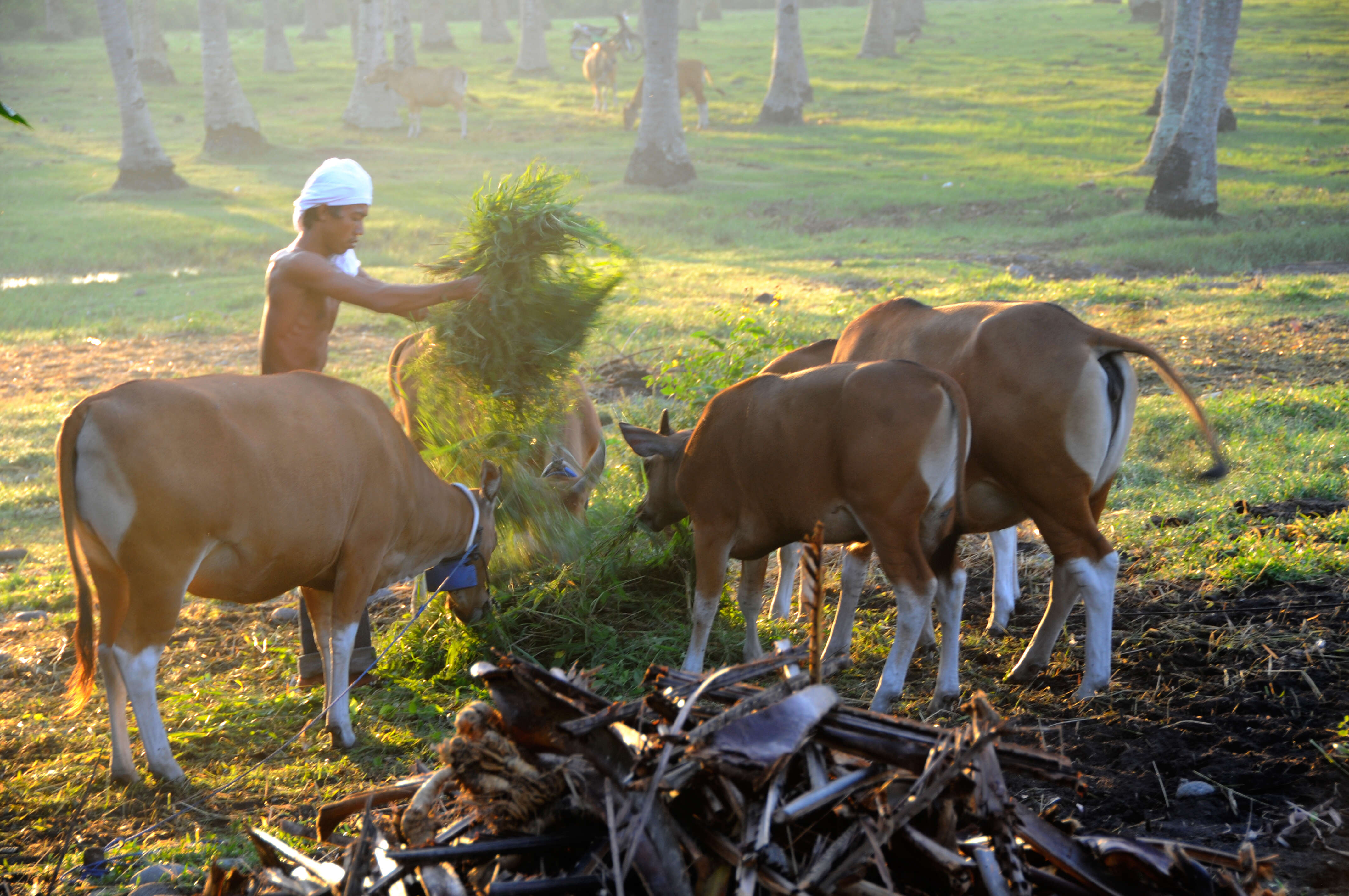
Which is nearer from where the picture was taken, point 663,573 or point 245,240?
point 663,573

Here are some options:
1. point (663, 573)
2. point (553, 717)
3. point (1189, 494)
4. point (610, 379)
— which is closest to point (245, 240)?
point (610, 379)

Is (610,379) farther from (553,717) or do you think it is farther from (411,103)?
(411,103)

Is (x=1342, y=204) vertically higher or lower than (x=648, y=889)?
higher

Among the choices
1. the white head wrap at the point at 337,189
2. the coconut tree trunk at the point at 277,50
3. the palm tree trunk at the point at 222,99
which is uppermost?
the coconut tree trunk at the point at 277,50

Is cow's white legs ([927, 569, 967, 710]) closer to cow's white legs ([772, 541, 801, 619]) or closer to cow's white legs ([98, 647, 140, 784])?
cow's white legs ([772, 541, 801, 619])

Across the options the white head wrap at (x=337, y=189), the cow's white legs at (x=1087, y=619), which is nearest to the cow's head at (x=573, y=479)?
the white head wrap at (x=337, y=189)

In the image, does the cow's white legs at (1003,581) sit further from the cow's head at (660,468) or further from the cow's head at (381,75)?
the cow's head at (381,75)

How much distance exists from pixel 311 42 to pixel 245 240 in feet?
91.0

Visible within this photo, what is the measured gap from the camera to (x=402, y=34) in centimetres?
2741

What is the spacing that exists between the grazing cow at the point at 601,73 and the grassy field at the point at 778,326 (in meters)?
1.68

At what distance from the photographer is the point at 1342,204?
1599cm

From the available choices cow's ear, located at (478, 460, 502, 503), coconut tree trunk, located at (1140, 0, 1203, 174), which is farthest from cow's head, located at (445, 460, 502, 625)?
coconut tree trunk, located at (1140, 0, 1203, 174)

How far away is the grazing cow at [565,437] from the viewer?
231 inches

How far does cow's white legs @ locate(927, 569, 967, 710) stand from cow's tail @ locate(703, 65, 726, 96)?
81.7ft
